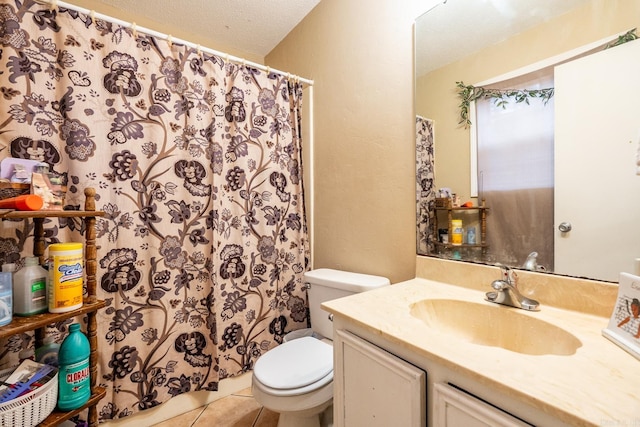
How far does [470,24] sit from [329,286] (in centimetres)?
134

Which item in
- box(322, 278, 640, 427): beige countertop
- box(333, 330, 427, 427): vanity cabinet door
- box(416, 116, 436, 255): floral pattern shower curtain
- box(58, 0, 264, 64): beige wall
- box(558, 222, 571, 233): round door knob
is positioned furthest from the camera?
box(58, 0, 264, 64): beige wall

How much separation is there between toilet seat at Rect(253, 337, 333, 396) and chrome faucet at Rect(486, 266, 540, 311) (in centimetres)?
71

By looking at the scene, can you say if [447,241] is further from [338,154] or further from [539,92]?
[338,154]

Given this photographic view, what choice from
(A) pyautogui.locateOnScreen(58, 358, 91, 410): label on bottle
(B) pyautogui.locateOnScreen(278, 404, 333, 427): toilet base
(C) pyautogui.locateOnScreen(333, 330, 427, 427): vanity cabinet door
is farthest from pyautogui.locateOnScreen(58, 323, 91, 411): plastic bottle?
(C) pyautogui.locateOnScreen(333, 330, 427, 427): vanity cabinet door

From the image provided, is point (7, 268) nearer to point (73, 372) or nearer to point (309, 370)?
point (73, 372)

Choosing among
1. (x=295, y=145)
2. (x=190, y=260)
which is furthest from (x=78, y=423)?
(x=295, y=145)

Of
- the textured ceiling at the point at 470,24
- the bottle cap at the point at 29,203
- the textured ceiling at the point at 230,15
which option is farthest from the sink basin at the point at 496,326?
the textured ceiling at the point at 230,15

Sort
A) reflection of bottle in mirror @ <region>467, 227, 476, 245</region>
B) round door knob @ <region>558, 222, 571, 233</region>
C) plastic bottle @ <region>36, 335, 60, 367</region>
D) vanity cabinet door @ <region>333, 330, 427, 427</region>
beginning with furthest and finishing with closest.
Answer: reflection of bottle in mirror @ <region>467, 227, 476, 245</region> → plastic bottle @ <region>36, 335, 60, 367</region> → round door knob @ <region>558, 222, 571, 233</region> → vanity cabinet door @ <region>333, 330, 427, 427</region>

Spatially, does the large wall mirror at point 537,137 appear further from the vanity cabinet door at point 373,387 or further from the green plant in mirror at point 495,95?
the vanity cabinet door at point 373,387

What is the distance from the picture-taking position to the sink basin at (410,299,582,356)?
0.76 meters

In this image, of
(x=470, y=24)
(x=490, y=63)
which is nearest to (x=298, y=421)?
(x=490, y=63)

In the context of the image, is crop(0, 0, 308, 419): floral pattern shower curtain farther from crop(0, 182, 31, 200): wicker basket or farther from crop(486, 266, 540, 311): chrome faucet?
crop(486, 266, 540, 311): chrome faucet

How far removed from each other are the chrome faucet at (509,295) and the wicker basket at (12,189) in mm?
1623

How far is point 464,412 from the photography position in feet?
1.88
